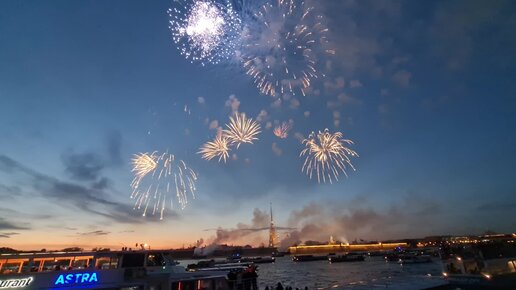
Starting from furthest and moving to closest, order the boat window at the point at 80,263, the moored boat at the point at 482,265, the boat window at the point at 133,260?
the moored boat at the point at 482,265 < the boat window at the point at 133,260 < the boat window at the point at 80,263

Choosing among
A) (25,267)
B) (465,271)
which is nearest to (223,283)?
(25,267)

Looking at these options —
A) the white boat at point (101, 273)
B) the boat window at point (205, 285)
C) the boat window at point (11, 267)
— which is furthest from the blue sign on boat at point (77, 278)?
the boat window at point (205, 285)

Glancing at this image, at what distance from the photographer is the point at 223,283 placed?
3094 centimetres

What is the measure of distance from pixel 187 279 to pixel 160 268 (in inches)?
104

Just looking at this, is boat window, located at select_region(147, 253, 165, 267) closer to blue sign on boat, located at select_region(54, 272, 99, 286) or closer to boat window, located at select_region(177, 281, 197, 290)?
boat window, located at select_region(177, 281, 197, 290)

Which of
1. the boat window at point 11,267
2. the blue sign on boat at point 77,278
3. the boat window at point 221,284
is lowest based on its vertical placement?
the boat window at point 221,284

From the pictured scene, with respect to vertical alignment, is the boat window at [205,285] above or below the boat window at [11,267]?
below

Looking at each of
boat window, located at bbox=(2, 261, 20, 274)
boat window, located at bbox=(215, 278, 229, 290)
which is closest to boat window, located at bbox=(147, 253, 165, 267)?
boat window, located at bbox=(215, 278, 229, 290)

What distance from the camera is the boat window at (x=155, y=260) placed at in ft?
92.7

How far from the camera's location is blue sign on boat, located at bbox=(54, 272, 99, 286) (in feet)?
76.6

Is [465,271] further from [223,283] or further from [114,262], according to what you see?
[114,262]

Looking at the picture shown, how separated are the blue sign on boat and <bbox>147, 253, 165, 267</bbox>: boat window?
4.59 metres

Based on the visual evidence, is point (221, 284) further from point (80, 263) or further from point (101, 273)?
point (80, 263)

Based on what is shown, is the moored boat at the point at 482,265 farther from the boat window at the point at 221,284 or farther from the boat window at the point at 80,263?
the boat window at the point at 80,263
